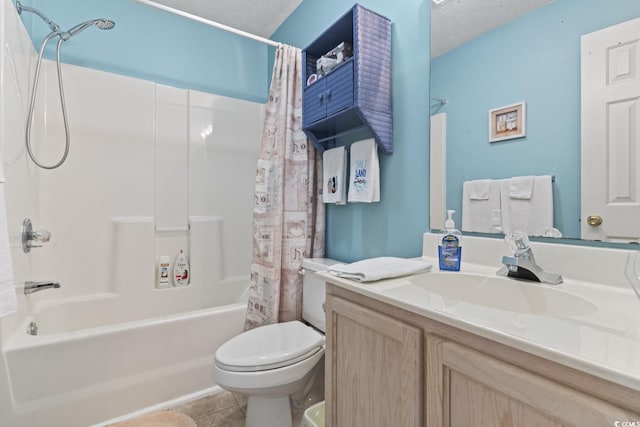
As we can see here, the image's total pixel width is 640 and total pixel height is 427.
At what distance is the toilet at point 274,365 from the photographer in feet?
3.86

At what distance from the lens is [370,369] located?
0.81m

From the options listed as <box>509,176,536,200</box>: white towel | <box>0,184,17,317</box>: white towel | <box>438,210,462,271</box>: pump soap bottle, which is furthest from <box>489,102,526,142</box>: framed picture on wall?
<box>0,184,17,317</box>: white towel

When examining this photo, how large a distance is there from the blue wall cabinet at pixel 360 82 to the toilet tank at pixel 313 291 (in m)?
0.70

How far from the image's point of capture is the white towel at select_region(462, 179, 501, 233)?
1079 mm

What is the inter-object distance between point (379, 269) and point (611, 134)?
74cm

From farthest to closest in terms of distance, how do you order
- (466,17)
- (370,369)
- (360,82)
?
(360,82) → (466,17) → (370,369)

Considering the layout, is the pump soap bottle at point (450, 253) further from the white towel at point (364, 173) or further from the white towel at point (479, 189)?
the white towel at point (364, 173)

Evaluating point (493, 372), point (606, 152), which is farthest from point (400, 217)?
point (493, 372)

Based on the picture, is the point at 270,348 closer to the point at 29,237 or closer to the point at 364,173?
the point at 364,173

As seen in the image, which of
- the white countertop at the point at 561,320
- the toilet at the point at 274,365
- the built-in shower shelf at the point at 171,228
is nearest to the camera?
the white countertop at the point at 561,320

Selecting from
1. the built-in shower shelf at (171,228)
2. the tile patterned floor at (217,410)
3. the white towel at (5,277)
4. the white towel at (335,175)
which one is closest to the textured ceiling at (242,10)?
the white towel at (335,175)

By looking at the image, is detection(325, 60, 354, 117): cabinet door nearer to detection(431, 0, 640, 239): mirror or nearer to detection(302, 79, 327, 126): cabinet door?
detection(302, 79, 327, 126): cabinet door

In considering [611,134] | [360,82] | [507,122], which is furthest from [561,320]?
[360,82]

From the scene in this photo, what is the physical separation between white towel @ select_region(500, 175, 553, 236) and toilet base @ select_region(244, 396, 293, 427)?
1169 millimetres
